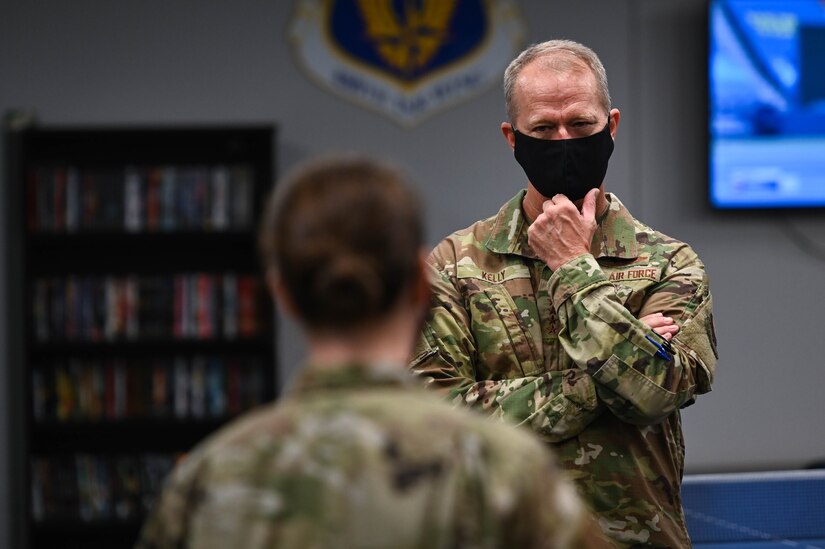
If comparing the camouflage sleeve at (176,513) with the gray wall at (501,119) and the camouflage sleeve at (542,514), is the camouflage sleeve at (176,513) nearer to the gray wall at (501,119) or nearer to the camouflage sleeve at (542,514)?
the camouflage sleeve at (542,514)

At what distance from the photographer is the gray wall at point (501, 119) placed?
4707 millimetres

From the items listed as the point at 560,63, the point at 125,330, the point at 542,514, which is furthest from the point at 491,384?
the point at 125,330

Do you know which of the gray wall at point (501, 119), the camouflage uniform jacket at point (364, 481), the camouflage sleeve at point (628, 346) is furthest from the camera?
the gray wall at point (501, 119)

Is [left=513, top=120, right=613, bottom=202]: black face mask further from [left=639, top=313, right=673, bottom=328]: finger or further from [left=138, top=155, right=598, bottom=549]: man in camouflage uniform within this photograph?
[left=138, top=155, right=598, bottom=549]: man in camouflage uniform

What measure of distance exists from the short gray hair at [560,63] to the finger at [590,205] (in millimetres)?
154

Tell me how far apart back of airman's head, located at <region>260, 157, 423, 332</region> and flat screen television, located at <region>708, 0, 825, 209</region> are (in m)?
3.90

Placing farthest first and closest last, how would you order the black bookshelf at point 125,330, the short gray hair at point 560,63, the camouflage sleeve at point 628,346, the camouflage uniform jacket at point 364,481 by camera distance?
the black bookshelf at point 125,330 < the short gray hair at point 560,63 < the camouflage sleeve at point 628,346 < the camouflage uniform jacket at point 364,481

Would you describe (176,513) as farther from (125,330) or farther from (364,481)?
(125,330)

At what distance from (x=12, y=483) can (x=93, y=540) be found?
1.52 feet

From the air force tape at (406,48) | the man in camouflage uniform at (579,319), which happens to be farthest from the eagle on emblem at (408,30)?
the man in camouflage uniform at (579,319)

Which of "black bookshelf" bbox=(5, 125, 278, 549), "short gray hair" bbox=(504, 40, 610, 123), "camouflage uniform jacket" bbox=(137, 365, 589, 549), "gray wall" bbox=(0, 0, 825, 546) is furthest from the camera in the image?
"gray wall" bbox=(0, 0, 825, 546)

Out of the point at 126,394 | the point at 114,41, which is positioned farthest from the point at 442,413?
the point at 114,41

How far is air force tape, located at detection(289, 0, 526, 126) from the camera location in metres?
4.75

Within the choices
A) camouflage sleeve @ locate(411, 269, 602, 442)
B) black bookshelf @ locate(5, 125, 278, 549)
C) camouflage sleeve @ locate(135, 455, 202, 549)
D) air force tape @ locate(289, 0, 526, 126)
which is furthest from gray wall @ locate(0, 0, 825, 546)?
camouflage sleeve @ locate(135, 455, 202, 549)
